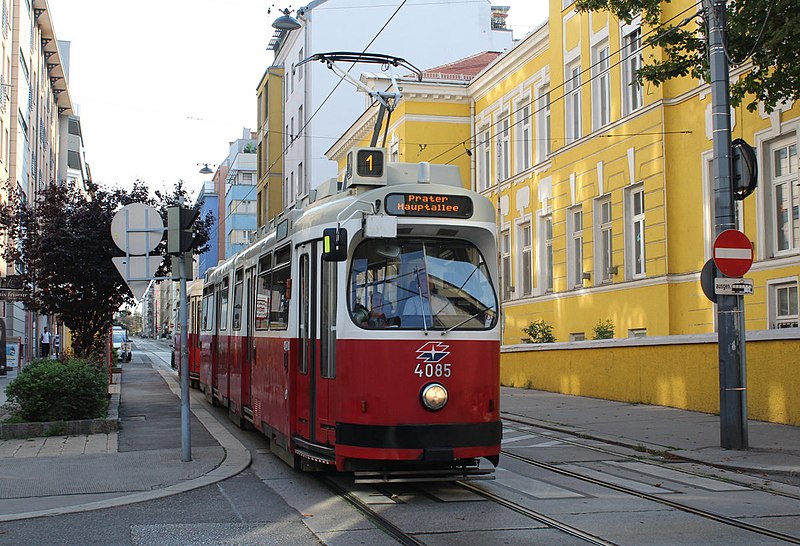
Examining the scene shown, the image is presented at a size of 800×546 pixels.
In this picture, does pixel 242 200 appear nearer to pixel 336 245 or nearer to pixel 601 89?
pixel 601 89

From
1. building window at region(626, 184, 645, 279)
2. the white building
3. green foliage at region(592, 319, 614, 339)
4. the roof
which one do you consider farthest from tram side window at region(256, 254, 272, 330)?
the white building

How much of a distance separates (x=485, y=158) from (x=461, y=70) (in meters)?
7.31

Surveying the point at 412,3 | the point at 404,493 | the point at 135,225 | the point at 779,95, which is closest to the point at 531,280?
the point at 779,95

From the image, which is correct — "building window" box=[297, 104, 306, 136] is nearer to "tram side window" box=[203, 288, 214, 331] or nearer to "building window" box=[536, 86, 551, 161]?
"building window" box=[536, 86, 551, 161]

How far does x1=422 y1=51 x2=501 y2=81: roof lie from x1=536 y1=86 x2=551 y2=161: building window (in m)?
8.79

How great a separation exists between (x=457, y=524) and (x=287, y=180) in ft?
173

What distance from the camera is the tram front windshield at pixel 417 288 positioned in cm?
905

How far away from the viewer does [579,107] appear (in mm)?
26891

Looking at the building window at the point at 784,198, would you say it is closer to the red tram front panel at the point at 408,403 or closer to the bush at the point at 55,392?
the red tram front panel at the point at 408,403

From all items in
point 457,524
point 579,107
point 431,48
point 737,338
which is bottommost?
point 457,524

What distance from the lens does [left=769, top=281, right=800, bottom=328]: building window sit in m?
18.0

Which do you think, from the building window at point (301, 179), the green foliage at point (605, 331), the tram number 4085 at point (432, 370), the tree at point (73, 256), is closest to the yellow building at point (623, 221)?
the green foliage at point (605, 331)

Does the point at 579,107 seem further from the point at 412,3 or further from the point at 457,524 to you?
the point at 412,3

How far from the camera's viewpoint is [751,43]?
44.5 feet
